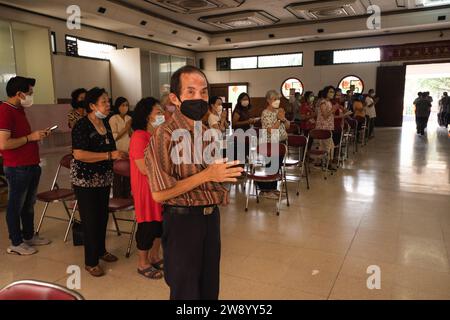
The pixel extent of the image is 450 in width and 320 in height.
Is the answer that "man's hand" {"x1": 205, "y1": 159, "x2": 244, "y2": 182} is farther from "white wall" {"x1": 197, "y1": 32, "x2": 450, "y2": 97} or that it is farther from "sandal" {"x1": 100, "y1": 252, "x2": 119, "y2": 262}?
"white wall" {"x1": 197, "y1": 32, "x2": 450, "y2": 97}

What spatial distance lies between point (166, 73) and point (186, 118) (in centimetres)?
1158

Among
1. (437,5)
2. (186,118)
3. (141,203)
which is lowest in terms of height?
(141,203)

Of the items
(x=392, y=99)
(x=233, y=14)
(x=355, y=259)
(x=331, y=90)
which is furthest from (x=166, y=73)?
(x=355, y=259)

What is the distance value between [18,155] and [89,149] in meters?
0.80

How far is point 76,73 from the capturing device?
9930mm

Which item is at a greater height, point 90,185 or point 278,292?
point 90,185

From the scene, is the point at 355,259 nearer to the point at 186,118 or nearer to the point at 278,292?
the point at 278,292

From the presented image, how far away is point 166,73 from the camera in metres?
12.4

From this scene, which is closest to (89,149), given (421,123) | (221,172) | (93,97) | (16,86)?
(93,97)

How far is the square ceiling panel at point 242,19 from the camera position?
10.5 m

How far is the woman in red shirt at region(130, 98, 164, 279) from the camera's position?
8.39ft

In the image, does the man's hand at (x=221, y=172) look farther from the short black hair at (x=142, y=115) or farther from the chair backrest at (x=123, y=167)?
the chair backrest at (x=123, y=167)

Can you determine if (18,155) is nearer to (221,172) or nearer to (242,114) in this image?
(221,172)

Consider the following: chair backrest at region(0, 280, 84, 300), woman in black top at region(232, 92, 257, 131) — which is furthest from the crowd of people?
woman in black top at region(232, 92, 257, 131)
